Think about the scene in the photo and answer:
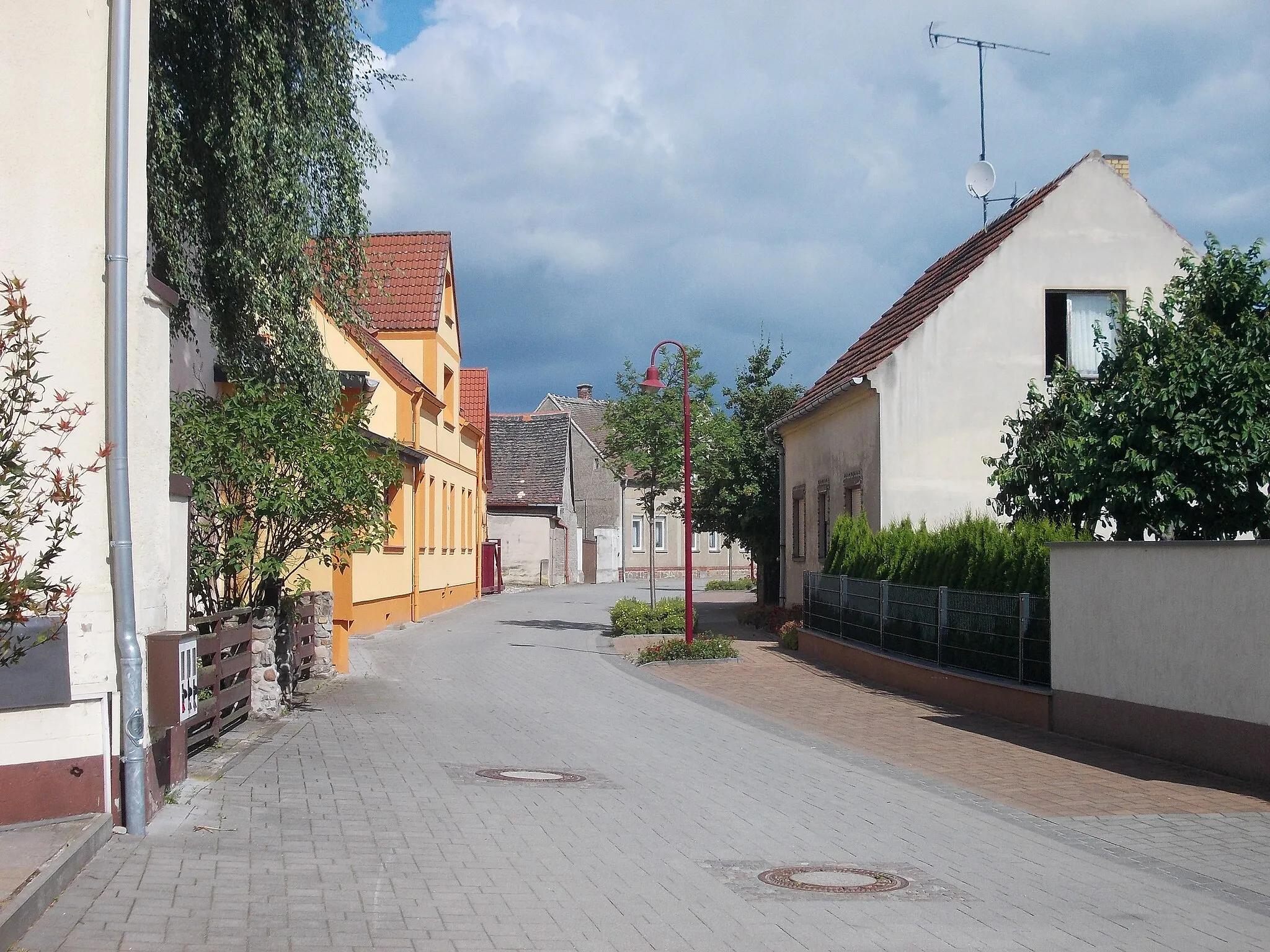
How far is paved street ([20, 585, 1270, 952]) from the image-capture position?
6051mm

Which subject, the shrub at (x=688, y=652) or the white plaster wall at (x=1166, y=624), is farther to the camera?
the shrub at (x=688, y=652)

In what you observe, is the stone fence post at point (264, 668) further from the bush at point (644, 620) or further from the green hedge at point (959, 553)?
the bush at point (644, 620)

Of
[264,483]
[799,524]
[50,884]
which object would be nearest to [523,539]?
[799,524]

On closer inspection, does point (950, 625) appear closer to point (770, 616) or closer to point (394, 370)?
point (770, 616)

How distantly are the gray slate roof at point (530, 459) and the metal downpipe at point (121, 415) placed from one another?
47.4 meters

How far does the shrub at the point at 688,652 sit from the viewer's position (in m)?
20.9

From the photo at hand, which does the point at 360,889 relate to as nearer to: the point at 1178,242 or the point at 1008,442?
the point at 1008,442

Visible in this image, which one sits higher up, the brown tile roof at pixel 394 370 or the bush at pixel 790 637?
the brown tile roof at pixel 394 370

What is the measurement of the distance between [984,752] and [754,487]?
19118 mm

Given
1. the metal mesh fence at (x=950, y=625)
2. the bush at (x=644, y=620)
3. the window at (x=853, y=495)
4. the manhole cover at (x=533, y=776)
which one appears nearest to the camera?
the manhole cover at (x=533, y=776)

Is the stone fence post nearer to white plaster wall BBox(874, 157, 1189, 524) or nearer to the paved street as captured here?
the paved street

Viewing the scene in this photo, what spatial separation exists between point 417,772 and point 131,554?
11.6 ft

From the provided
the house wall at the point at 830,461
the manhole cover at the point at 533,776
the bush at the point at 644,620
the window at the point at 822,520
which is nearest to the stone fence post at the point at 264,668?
the manhole cover at the point at 533,776

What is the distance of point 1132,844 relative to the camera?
835cm
